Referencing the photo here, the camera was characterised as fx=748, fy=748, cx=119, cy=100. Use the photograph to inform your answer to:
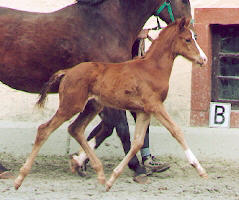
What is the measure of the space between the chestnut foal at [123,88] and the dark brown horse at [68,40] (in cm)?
53

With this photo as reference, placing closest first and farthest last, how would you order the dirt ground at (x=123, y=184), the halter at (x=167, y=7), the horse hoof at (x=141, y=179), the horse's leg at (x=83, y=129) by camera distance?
the dirt ground at (x=123, y=184) → the horse's leg at (x=83, y=129) → the horse hoof at (x=141, y=179) → the halter at (x=167, y=7)

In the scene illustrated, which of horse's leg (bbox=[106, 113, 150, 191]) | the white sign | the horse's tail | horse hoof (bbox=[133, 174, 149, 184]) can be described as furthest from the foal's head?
the white sign

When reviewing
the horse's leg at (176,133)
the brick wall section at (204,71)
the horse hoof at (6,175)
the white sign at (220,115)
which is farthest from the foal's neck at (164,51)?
the white sign at (220,115)

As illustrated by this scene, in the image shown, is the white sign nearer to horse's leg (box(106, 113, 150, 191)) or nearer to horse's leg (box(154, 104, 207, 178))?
horse's leg (box(106, 113, 150, 191))

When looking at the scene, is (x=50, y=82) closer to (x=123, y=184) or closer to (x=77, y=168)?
(x=77, y=168)

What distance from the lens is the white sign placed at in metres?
8.63

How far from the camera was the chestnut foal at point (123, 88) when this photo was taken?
6422 millimetres

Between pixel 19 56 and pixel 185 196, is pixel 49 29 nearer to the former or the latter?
pixel 19 56

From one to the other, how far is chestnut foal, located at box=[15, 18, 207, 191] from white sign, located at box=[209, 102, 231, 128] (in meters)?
2.13

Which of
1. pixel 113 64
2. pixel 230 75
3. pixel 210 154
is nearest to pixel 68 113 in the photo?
pixel 113 64

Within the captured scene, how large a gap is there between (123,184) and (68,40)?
1462mm

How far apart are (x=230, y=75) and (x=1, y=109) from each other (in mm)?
2732

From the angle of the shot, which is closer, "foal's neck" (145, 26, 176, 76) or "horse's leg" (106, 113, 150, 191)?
"horse's leg" (106, 113, 150, 191)

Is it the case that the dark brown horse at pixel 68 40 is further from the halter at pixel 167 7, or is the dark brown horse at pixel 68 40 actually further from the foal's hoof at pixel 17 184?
the foal's hoof at pixel 17 184
